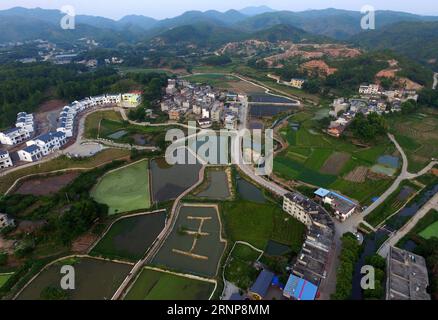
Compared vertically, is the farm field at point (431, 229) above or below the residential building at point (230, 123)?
below

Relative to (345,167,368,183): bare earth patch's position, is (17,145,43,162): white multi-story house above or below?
above

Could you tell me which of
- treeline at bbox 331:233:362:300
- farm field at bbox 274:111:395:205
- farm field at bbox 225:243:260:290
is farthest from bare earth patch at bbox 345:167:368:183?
farm field at bbox 225:243:260:290

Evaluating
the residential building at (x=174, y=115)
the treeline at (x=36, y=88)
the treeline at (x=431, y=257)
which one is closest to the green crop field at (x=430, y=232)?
the treeline at (x=431, y=257)

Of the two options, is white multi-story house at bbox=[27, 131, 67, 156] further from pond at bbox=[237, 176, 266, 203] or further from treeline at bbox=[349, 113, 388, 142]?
treeline at bbox=[349, 113, 388, 142]

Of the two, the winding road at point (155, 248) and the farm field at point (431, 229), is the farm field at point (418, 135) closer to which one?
the farm field at point (431, 229)

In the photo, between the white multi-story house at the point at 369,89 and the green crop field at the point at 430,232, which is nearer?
the green crop field at the point at 430,232

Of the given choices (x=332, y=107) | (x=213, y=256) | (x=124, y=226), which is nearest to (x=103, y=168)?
(x=124, y=226)
